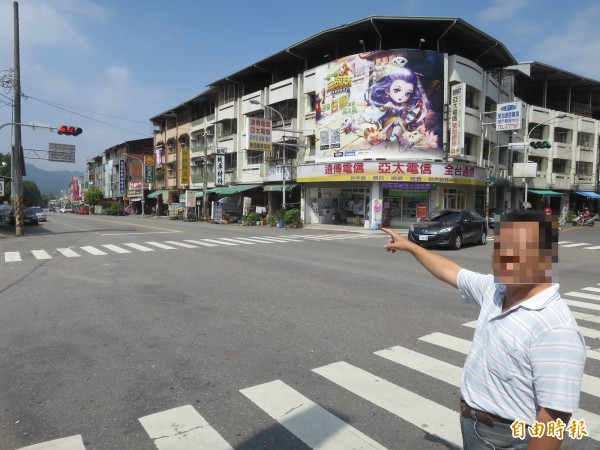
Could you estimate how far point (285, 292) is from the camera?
309 inches

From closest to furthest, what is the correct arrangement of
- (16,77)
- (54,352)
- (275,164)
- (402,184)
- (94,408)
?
(94,408) < (54,352) < (16,77) < (402,184) < (275,164)

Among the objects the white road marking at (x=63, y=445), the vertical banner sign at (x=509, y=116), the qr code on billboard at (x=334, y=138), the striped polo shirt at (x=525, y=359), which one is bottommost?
the white road marking at (x=63, y=445)

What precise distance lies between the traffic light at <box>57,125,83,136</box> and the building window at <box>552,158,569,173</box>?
40.3 meters

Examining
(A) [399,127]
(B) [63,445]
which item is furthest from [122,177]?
(B) [63,445]

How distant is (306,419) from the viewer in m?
3.26

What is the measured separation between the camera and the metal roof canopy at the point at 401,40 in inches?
1033

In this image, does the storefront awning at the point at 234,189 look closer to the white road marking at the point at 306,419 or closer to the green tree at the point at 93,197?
the white road marking at the point at 306,419

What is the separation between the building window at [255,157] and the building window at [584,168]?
31.0m

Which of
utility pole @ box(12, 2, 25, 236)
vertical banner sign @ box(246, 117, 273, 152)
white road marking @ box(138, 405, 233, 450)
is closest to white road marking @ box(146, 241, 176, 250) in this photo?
utility pole @ box(12, 2, 25, 236)

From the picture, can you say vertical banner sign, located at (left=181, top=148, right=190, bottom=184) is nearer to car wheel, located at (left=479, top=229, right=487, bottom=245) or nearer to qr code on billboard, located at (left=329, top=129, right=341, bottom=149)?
qr code on billboard, located at (left=329, top=129, right=341, bottom=149)

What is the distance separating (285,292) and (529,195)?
3874 cm

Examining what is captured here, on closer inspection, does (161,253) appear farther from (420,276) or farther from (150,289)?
(420,276)

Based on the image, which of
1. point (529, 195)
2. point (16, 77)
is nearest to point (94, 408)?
point (16, 77)

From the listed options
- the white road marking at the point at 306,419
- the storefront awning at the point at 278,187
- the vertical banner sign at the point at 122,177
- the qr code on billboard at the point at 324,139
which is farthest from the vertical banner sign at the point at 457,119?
the vertical banner sign at the point at 122,177
